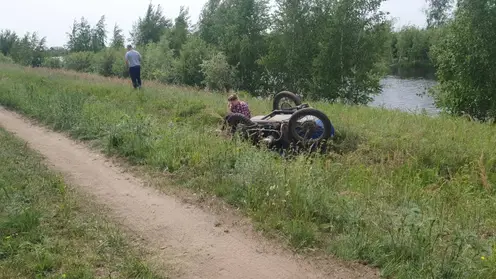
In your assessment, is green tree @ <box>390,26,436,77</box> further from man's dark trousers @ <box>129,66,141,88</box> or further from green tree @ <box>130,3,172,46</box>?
man's dark trousers @ <box>129,66,141,88</box>

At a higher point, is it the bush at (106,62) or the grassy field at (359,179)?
the bush at (106,62)

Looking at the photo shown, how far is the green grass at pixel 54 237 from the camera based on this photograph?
154 inches

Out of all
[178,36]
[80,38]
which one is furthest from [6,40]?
[178,36]

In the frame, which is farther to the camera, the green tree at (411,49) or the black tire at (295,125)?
the green tree at (411,49)

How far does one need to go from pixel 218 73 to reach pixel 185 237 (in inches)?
1029

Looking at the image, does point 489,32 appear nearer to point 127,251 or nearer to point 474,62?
point 474,62

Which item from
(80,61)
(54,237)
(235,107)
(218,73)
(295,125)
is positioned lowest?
(54,237)

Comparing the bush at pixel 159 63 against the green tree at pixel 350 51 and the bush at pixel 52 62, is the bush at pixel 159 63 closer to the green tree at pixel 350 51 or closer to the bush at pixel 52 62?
the green tree at pixel 350 51

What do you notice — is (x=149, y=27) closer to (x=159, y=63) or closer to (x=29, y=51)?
(x=29, y=51)

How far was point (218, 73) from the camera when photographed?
99.1ft

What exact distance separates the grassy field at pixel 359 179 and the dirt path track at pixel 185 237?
356mm

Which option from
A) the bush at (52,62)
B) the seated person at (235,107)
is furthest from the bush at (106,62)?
the seated person at (235,107)

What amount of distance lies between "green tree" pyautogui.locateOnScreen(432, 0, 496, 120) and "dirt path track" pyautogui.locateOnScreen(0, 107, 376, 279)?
16157 mm

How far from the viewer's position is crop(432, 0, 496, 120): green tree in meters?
17.7
